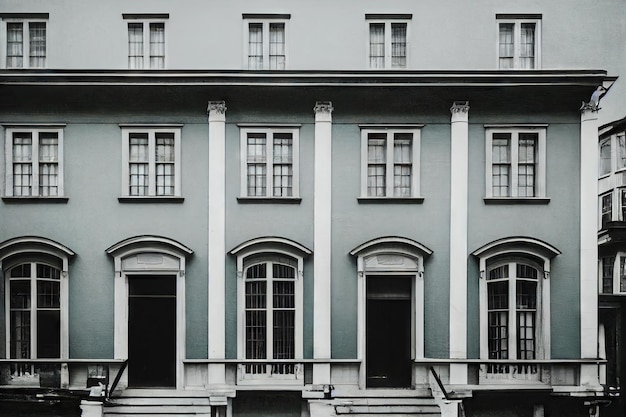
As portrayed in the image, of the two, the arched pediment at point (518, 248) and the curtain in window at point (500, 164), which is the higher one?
the curtain in window at point (500, 164)

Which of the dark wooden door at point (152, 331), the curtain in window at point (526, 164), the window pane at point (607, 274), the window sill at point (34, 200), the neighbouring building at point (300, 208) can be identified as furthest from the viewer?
the curtain in window at point (526, 164)

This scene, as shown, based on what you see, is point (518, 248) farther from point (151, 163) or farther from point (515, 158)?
point (151, 163)

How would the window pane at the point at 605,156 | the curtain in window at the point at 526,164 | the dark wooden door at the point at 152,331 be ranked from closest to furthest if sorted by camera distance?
A: the window pane at the point at 605,156 → the dark wooden door at the point at 152,331 → the curtain in window at the point at 526,164

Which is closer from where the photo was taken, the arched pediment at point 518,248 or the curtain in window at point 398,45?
the arched pediment at point 518,248

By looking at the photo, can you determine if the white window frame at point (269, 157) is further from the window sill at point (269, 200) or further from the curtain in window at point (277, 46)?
the curtain in window at point (277, 46)

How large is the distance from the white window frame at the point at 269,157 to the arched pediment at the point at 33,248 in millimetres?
2881

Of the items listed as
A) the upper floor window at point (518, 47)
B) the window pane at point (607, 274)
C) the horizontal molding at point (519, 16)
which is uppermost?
the horizontal molding at point (519, 16)

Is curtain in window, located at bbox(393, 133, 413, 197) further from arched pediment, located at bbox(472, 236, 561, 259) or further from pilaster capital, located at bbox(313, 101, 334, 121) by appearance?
arched pediment, located at bbox(472, 236, 561, 259)

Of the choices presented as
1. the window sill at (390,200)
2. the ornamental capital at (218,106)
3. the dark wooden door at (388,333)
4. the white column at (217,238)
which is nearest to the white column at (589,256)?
the window sill at (390,200)

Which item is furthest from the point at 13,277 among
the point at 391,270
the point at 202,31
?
the point at 391,270

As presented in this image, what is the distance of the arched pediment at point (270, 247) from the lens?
10.6 metres

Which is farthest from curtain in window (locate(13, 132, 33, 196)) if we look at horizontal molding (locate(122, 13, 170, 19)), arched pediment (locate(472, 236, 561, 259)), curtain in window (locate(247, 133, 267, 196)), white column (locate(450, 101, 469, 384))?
arched pediment (locate(472, 236, 561, 259))

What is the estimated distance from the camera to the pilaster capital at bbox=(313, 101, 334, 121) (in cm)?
1072

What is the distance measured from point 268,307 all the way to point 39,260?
11.9ft
